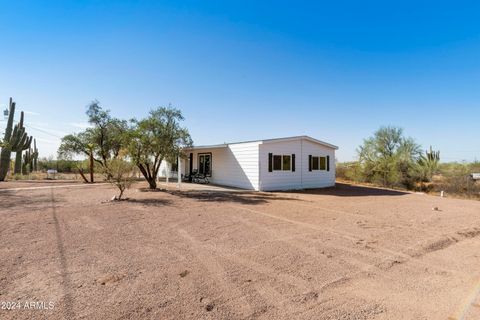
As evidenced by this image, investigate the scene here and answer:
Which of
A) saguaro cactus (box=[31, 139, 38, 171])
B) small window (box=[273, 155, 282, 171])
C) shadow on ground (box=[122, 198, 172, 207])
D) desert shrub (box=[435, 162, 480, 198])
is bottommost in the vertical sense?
shadow on ground (box=[122, 198, 172, 207])

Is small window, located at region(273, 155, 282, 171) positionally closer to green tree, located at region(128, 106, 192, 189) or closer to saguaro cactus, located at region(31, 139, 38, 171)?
green tree, located at region(128, 106, 192, 189)

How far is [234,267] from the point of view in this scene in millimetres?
3551

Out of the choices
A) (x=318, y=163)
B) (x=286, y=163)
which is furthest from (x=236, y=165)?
(x=318, y=163)

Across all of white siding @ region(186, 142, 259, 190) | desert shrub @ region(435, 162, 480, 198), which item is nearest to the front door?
white siding @ region(186, 142, 259, 190)

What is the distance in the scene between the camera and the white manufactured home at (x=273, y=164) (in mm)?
13031

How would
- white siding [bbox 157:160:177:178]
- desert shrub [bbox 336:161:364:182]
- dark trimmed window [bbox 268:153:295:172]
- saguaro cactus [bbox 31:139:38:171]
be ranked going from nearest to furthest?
dark trimmed window [bbox 268:153:295:172] → desert shrub [bbox 336:161:364:182] → white siding [bbox 157:160:177:178] → saguaro cactus [bbox 31:139:38:171]

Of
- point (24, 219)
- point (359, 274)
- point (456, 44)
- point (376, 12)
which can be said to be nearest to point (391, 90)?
point (456, 44)

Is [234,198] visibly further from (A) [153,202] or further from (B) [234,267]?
(B) [234,267]

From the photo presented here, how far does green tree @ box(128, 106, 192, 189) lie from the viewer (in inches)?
433

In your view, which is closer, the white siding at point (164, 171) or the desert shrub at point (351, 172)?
the desert shrub at point (351, 172)

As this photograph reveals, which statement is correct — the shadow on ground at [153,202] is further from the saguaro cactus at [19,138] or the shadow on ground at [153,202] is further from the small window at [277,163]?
the saguaro cactus at [19,138]

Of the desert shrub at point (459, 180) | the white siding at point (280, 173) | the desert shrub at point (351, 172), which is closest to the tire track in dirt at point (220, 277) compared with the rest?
the white siding at point (280, 173)

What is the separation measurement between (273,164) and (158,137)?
6100mm

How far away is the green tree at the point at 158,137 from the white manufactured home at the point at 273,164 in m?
3.60
